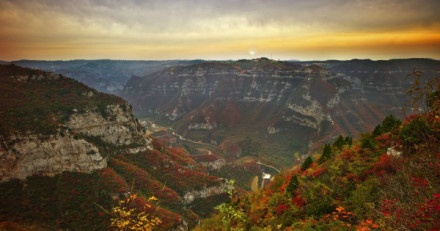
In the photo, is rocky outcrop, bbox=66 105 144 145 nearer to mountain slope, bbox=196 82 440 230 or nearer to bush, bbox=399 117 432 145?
mountain slope, bbox=196 82 440 230

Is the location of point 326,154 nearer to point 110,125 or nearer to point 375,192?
point 375,192

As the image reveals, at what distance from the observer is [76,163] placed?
69.4m

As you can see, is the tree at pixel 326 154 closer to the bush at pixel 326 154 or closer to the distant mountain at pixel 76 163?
the bush at pixel 326 154

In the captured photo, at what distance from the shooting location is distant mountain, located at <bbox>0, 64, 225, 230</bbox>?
56500mm

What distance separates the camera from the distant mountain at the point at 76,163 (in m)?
56.5

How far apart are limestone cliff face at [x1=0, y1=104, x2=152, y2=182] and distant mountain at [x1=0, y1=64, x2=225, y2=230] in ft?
0.66

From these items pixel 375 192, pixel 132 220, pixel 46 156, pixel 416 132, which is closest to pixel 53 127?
pixel 46 156

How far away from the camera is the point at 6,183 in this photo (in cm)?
5797

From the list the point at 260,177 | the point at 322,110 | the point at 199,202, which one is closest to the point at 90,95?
the point at 199,202

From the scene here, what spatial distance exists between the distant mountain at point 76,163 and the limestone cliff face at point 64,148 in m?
0.20

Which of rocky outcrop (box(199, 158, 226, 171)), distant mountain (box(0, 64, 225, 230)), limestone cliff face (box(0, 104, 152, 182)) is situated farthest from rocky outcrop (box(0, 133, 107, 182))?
rocky outcrop (box(199, 158, 226, 171))

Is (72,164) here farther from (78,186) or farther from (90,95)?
(90,95)

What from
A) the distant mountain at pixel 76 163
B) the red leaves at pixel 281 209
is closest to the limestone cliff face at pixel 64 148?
the distant mountain at pixel 76 163

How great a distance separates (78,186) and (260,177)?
95.5 m
